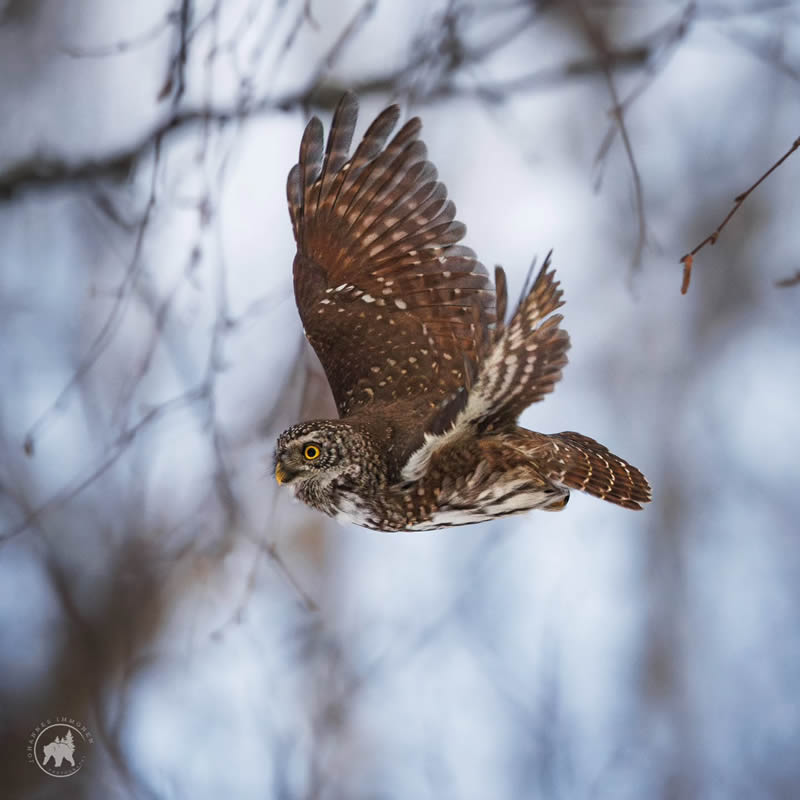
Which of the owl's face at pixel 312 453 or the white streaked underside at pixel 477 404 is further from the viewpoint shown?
the owl's face at pixel 312 453

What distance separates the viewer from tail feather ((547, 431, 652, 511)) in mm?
3344

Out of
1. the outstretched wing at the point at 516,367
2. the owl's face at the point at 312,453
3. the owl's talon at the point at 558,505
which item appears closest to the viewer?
the outstretched wing at the point at 516,367

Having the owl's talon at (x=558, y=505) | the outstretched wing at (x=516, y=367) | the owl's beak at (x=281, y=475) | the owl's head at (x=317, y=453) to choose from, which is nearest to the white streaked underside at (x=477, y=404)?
the outstretched wing at (x=516, y=367)

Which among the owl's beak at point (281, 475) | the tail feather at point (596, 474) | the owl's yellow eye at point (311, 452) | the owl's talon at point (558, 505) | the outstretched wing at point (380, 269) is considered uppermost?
the outstretched wing at point (380, 269)

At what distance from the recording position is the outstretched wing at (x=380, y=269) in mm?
3865

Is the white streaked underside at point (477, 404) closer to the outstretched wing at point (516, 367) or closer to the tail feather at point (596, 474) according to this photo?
the outstretched wing at point (516, 367)

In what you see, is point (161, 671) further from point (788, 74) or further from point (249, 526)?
point (788, 74)

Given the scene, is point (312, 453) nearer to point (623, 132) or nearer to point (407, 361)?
point (407, 361)

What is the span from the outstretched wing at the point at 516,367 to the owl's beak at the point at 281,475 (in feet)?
1.79

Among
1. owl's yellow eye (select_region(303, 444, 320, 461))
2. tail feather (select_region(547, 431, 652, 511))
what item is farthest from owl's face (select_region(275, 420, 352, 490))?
tail feather (select_region(547, 431, 652, 511))

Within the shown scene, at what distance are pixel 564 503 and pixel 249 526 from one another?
3.72 feet

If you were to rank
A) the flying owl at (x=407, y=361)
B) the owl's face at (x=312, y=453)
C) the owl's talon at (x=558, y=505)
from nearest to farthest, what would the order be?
the flying owl at (x=407, y=361), the owl's face at (x=312, y=453), the owl's talon at (x=558, y=505)

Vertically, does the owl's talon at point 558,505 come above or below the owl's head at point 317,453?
below

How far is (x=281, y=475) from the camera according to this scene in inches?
130
